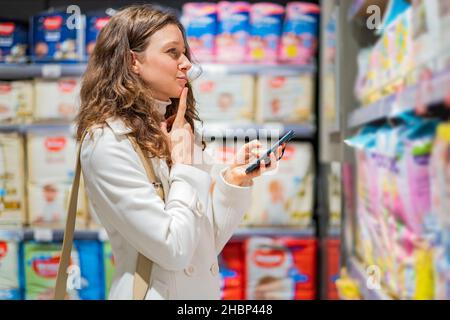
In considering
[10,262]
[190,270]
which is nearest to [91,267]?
[10,262]

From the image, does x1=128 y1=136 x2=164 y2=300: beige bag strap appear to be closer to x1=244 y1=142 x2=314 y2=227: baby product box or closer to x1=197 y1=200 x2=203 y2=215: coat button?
x1=197 y1=200 x2=203 y2=215: coat button

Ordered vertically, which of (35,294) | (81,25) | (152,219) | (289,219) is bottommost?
(35,294)

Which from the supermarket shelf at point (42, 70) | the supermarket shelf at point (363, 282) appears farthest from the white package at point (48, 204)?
the supermarket shelf at point (363, 282)

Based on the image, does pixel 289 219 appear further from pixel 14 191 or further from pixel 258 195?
pixel 14 191

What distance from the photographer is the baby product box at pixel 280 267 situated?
9.13 ft

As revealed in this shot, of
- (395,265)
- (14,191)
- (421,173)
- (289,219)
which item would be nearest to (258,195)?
(289,219)

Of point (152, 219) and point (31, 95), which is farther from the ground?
point (31, 95)

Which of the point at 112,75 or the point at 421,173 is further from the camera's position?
the point at 421,173

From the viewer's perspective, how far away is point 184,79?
3.47 ft

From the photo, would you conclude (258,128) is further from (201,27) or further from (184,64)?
(184,64)

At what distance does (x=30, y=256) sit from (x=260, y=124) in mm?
1245

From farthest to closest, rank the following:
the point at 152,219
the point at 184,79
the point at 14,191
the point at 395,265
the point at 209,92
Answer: the point at 209,92 < the point at 14,191 < the point at 395,265 < the point at 184,79 < the point at 152,219

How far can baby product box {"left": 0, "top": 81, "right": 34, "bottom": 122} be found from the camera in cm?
262

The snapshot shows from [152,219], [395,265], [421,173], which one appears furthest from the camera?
[395,265]
